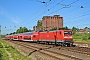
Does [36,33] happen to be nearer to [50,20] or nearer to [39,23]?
[50,20]

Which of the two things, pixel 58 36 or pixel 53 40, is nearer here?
pixel 58 36

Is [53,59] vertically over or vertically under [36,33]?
under

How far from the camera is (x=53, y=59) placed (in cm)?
1780

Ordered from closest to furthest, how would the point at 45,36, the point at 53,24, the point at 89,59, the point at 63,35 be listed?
the point at 89,59, the point at 63,35, the point at 45,36, the point at 53,24

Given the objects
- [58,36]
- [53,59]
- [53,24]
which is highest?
[53,24]

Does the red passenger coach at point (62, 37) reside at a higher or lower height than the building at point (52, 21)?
lower

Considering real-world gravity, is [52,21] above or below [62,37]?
above

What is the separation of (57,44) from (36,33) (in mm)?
14944

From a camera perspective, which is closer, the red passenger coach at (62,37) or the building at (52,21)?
the red passenger coach at (62,37)

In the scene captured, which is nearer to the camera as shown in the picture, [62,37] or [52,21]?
[62,37]

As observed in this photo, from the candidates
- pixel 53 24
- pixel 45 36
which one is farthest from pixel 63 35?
pixel 53 24

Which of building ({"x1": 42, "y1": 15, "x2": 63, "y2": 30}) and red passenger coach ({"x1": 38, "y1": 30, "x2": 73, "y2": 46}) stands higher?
building ({"x1": 42, "y1": 15, "x2": 63, "y2": 30})

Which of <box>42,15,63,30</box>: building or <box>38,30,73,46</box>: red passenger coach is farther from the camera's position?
<box>42,15,63,30</box>: building

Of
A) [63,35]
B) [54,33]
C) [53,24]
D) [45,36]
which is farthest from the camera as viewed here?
[53,24]
